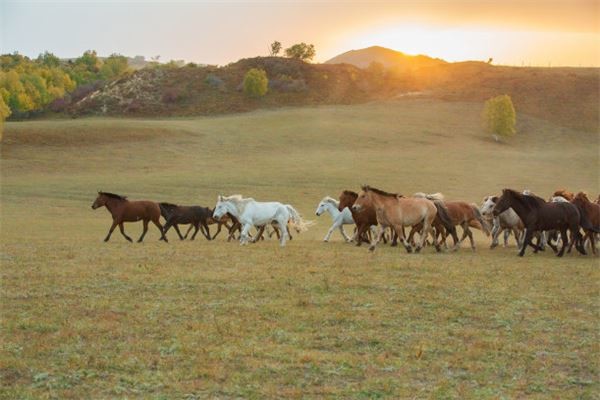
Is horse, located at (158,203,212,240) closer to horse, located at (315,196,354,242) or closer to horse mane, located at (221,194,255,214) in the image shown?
horse mane, located at (221,194,255,214)

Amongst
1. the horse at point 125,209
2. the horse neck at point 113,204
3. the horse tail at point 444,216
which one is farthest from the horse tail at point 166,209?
the horse tail at point 444,216

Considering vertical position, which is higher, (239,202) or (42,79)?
(42,79)

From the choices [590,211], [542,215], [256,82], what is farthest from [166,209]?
[256,82]

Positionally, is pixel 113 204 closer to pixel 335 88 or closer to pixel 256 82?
pixel 256 82

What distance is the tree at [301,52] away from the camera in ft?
441

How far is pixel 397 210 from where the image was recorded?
814 inches

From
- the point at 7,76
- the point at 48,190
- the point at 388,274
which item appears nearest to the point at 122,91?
the point at 7,76

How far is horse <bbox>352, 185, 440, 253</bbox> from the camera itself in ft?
67.7

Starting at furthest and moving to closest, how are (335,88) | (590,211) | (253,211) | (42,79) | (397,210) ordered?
(335,88)
(42,79)
(253,211)
(590,211)
(397,210)

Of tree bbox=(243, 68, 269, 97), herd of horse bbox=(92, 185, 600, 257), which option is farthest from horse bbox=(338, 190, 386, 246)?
tree bbox=(243, 68, 269, 97)

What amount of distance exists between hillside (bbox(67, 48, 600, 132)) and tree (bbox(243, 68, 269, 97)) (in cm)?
131

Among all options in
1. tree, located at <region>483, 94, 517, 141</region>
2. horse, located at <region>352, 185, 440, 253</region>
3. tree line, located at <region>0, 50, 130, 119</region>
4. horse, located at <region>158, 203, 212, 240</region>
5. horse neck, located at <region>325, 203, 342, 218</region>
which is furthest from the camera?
tree line, located at <region>0, 50, 130, 119</region>

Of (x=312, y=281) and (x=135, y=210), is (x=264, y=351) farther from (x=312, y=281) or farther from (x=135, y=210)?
(x=135, y=210)

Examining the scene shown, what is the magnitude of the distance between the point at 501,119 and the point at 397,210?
177 feet
